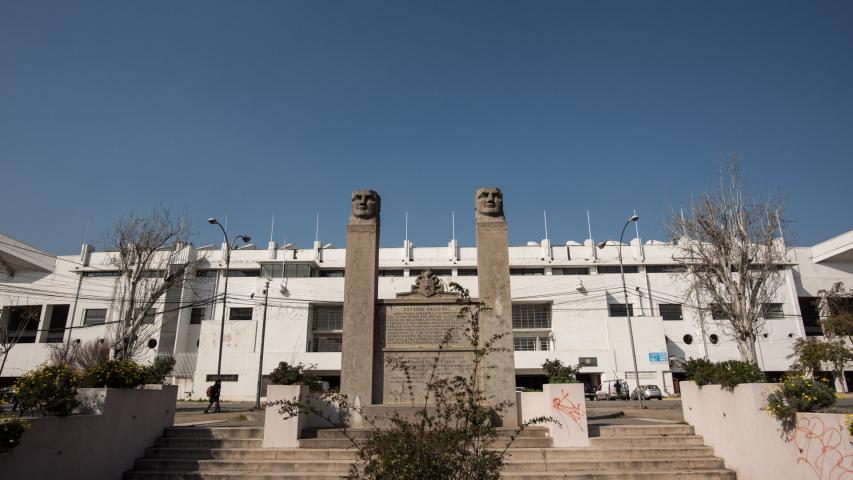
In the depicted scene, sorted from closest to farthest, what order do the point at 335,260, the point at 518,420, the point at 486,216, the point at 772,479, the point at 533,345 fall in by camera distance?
the point at 772,479 < the point at 518,420 < the point at 486,216 < the point at 533,345 < the point at 335,260

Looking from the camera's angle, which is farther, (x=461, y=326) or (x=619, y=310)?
(x=619, y=310)

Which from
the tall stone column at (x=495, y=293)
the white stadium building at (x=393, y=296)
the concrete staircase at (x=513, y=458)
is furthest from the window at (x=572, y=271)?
the concrete staircase at (x=513, y=458)

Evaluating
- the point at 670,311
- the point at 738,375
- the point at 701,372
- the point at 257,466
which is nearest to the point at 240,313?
the point at 257,466

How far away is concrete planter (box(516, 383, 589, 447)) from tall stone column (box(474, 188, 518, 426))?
2.60 feet

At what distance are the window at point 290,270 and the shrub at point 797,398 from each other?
138 ft

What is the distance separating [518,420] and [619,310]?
1409 inches

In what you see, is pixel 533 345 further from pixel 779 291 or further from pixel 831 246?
pixel 831 246

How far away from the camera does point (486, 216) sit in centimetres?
1273

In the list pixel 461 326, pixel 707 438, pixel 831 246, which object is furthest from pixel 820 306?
pixel 461 326

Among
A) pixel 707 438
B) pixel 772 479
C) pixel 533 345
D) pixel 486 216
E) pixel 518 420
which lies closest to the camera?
pixel 772 479

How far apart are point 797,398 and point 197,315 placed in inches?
1874

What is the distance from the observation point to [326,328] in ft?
148

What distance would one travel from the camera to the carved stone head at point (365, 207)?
42.5 ft

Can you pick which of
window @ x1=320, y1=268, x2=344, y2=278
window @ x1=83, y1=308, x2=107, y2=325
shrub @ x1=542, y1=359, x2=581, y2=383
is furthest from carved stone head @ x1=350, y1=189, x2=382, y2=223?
window @ x1=83, y1=308, x2=107, y2=325
